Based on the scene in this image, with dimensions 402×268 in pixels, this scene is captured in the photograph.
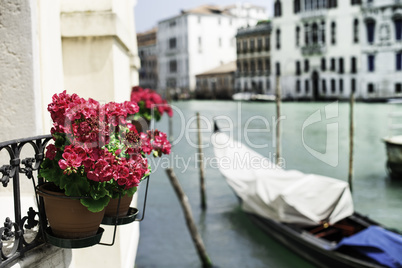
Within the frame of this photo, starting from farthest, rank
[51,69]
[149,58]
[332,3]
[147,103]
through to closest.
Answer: [149,58] → [332,3] → [147,103] → [51,69]

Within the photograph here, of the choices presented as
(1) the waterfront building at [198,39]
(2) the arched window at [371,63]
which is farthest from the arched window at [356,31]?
(1) the waterfront building at [198,39]

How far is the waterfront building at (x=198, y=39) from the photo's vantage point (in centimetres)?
6006

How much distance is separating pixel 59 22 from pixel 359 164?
1639cm

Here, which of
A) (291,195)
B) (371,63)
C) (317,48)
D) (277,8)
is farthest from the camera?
(277,8)

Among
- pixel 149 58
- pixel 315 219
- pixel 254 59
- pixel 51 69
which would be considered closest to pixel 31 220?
pixel 51 69

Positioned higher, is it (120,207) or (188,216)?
(120,207)

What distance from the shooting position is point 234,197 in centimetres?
1326

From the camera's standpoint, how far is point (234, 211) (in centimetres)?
1186

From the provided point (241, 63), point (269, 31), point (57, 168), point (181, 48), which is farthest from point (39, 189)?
point (181, 48)

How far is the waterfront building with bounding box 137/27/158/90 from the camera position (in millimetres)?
70312

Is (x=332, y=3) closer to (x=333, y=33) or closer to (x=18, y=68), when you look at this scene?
(x=333, y=33)

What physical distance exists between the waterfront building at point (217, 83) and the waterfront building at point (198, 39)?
2.67m

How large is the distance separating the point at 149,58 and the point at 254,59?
87.2 ft

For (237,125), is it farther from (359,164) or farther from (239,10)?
(239,10)
